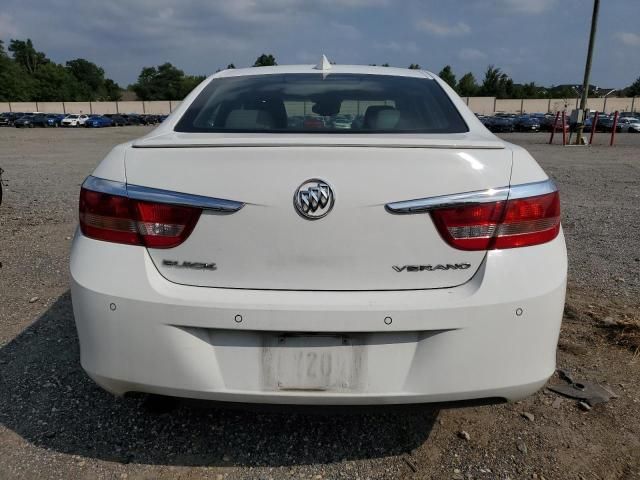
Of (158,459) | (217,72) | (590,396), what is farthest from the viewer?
(217,72)

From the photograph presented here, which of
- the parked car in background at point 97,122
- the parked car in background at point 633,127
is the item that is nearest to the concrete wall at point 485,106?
the parked car in background at point 97,122

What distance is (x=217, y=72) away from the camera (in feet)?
10.4

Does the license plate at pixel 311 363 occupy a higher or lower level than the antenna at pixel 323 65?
lower

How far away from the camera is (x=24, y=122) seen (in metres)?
52.9

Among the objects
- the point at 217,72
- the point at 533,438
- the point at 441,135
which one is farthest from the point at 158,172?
the point at 533,438

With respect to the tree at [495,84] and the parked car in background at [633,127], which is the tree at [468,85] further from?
the parked car in background at [633,127]

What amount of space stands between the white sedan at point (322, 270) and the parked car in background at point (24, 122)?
198 feet

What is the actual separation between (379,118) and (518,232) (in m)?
0.95

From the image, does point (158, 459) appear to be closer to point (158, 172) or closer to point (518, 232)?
point (158, 172)

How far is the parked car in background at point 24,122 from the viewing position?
5294 cm

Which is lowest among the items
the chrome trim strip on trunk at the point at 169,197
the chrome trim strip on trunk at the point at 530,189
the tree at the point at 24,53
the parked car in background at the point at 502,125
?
the parked car in background at the point at 502,125

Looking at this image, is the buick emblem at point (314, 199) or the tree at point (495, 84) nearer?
the buick emblem at point (314, 199)

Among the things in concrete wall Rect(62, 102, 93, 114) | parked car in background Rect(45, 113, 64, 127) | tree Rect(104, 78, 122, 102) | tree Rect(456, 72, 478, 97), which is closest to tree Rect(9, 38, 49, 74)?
tree Rect(104, 78, 122, 102)

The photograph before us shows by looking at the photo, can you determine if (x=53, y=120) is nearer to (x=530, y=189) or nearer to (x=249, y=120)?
(x=249, y=120)
